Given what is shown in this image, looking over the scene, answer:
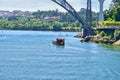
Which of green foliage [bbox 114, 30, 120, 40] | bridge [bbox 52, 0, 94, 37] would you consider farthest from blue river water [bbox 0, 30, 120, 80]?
bridge [bbox 52, 0, 94, 37]

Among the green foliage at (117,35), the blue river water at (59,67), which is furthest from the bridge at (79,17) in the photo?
the blue river water at (59,67)

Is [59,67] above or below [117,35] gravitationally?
below

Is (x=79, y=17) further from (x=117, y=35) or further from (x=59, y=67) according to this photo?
(x=59, y=67)

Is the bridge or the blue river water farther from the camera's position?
the bridge

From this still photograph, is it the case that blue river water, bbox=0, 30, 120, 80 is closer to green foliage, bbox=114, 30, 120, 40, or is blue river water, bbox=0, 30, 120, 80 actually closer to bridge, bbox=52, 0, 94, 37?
green foliage, bbox=114, 30, 120, 40

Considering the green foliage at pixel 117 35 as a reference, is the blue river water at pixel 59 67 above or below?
below

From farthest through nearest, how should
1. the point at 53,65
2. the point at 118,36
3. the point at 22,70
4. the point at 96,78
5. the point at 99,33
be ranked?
the point at 99,33 < the point at 118,36 < the point at 53,65 < the point at 22,70 < the point at 96,78

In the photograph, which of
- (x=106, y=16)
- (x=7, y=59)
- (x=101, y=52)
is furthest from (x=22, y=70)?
(x=106, y=16)

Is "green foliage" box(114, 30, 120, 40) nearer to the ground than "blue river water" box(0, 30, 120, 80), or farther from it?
farther from it

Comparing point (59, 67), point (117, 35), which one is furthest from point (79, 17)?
point (59, 67)

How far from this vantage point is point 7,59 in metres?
55.1

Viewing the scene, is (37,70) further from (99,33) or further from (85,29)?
(85,29)

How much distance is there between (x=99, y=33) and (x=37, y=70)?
4905 centimetres

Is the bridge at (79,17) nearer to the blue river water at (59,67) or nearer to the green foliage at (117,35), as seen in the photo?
the green foliage at (117,35)
